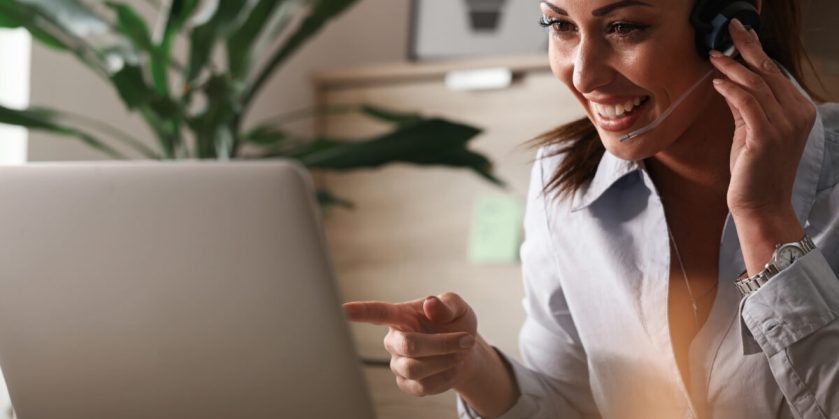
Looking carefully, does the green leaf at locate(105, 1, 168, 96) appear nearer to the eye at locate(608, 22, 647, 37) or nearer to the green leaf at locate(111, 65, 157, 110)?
the green leaf at locate(111, 65, 157, 110)

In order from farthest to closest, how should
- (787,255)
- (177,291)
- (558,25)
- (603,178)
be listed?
(603,178)
(558,25)
(787,255)
(177,291)

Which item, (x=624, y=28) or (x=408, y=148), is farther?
(x=408, y=148)

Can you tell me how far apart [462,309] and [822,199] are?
1.20 ft

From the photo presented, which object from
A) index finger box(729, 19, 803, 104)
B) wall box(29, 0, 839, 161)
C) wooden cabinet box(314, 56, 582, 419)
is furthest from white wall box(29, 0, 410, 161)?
index finger box(729, 19, 803, 104)

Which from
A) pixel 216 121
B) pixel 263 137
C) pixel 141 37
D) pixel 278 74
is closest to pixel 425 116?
pixel 263 137

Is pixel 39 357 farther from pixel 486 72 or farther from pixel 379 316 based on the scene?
pixel 486 72

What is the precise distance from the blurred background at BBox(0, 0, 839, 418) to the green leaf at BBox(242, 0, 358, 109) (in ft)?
0.36

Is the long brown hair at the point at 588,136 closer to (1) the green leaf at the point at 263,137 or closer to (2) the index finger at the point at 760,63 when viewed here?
(2) the index finger at the point at 760,63

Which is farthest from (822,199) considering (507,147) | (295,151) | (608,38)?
(507,147)

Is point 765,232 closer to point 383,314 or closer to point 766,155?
point 766,155

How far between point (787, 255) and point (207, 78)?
3.50 feet

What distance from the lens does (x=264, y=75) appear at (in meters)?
1.76

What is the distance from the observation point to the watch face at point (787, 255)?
88 centimetres

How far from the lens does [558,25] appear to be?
0.99 meters
